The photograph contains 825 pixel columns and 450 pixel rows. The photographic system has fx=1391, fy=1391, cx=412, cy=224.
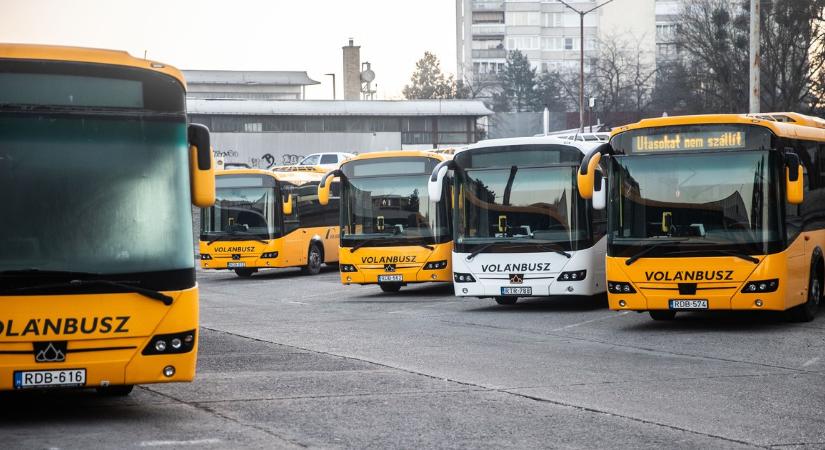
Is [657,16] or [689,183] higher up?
[657,16]

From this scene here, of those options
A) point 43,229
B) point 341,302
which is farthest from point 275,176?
point 43,229

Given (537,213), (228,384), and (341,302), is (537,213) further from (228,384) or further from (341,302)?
(228,384)

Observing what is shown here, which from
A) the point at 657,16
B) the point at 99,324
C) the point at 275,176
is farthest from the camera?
the point at 657,16

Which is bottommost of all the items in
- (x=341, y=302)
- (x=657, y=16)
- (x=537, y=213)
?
(x=341, y=302)

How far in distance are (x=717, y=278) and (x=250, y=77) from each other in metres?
107

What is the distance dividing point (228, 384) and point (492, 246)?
10.3m

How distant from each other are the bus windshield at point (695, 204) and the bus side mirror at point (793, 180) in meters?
0.20

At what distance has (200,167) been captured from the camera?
433 inches

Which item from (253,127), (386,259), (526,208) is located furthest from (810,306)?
(253,127)

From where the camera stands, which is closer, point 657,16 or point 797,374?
point 797,374

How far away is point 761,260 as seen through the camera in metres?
17.9

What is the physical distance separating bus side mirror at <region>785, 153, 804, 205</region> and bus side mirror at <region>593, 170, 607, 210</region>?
8.51 ft

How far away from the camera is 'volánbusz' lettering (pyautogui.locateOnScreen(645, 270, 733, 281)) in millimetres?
18000

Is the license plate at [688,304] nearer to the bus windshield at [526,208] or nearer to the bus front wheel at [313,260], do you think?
the bus windshield at [526,208]
